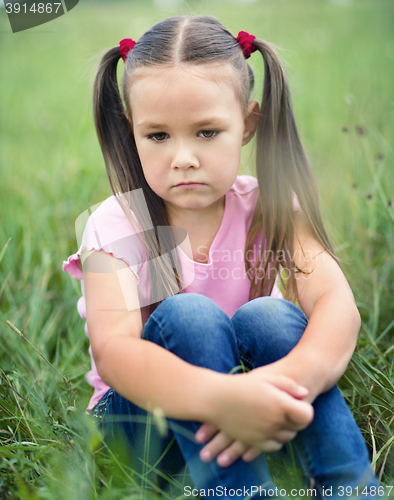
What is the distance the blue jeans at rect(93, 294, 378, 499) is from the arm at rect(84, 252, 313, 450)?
0.06 meters

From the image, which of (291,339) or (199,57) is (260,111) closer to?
(199,57)

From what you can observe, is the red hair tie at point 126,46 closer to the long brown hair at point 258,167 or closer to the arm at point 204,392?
the long brown hair at point 258,167

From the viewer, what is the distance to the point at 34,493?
33.6 inches

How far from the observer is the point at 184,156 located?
3.31ft

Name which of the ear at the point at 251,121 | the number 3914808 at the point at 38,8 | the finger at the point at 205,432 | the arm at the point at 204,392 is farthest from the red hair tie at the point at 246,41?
the finger at the point at 205,432

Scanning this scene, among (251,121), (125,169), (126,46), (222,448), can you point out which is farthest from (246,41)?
(222,448)

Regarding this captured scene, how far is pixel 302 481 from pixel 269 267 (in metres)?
0.52

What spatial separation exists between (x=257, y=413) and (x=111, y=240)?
20.8 inches

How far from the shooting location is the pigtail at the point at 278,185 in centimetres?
118

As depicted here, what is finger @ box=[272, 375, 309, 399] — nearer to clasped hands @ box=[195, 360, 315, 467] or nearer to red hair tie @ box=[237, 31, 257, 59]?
clasped hands @ box=[195, 360, 315, 467]

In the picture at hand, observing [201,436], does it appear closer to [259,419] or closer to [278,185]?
[259,419]

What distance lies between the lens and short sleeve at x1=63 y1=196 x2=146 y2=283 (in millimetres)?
1049

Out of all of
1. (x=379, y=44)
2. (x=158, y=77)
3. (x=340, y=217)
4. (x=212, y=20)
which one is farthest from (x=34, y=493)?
(x=379, y=44)

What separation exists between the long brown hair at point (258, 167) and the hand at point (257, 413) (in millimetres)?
407
